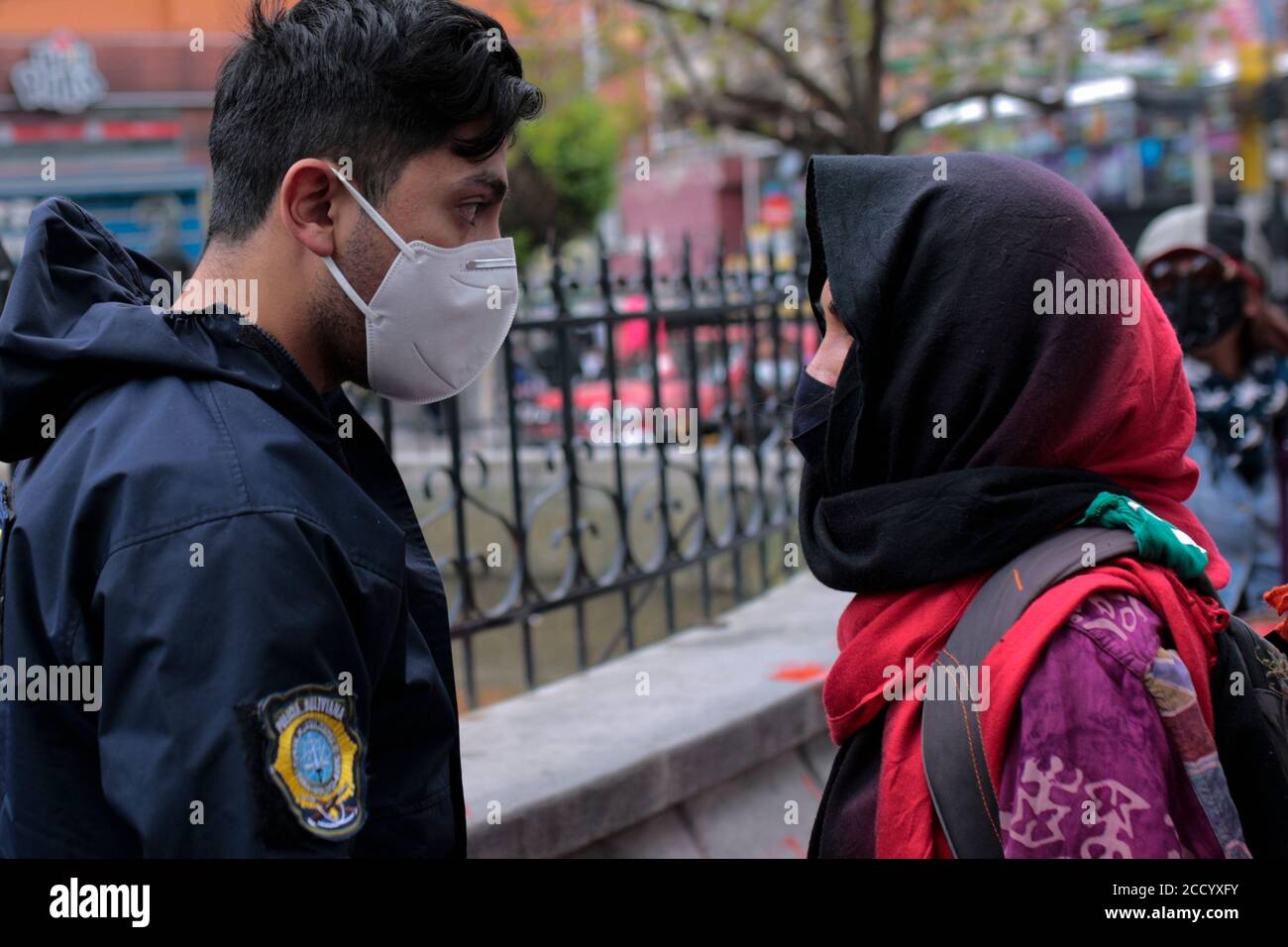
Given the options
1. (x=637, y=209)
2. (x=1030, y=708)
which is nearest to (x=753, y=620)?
(x=1030, y=708)

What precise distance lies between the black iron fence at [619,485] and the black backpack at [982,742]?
1.90ft

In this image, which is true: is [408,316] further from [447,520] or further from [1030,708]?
[447,520]

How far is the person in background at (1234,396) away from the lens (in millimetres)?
3674

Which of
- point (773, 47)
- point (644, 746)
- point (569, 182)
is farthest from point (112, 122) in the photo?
point (644, 746)

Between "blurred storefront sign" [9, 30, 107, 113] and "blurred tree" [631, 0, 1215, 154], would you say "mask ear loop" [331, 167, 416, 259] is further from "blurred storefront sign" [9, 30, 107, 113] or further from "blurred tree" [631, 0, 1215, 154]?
"blurred storefront sign" [9, 30, 107, 113]

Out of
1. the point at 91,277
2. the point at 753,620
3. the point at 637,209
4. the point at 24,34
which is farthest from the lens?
the point at 637,209

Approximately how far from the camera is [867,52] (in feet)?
25.1

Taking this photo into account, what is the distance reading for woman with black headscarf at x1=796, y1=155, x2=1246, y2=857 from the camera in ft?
4.53

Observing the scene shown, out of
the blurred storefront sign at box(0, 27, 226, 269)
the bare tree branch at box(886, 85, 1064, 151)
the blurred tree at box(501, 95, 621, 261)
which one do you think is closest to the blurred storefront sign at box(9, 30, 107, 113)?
the blurred storefront sign at box(0, 27, 226, 269)

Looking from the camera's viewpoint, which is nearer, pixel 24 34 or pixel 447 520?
pixel 447 520

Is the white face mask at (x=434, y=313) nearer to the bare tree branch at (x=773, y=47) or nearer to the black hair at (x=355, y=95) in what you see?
the black hair at (x=355, y=95)
